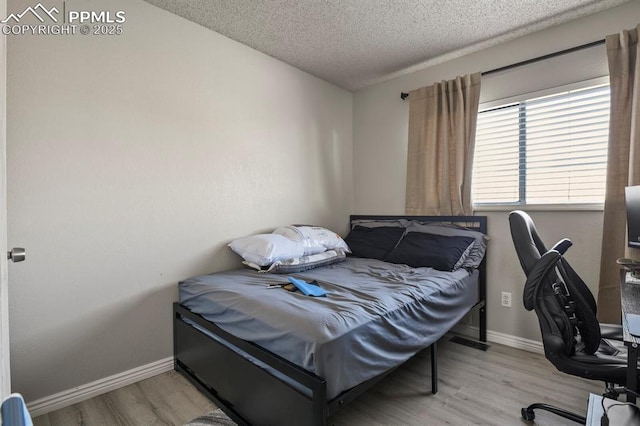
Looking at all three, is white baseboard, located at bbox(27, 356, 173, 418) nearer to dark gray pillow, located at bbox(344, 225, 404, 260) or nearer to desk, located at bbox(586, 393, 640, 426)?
dark gray pillow, located at bbox(344, 225, 404, 260)

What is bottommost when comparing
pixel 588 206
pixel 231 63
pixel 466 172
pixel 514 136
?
pixel 588 206

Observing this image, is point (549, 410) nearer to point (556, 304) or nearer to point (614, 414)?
point (556, 304)

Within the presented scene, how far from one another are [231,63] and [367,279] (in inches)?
79.6

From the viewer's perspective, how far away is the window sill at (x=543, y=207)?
2.23 meters

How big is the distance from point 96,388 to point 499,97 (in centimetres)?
359

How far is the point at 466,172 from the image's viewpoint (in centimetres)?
273

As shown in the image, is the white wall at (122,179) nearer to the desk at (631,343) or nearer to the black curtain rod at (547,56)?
the black curtain rod at (547,56)

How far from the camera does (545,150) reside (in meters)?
2.45

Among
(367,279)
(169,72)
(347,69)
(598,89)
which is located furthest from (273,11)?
(598,89)

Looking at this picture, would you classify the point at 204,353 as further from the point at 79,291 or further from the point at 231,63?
the point at 231,63

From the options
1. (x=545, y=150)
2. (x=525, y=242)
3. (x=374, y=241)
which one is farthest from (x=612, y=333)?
(x=374, y=241)

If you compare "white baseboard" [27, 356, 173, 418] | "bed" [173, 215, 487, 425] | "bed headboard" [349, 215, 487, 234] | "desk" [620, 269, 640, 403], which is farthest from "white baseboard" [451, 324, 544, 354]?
"white baseboard" [27, 356, 173, 418]

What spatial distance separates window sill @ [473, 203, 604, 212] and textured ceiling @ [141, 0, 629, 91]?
53.7 inches

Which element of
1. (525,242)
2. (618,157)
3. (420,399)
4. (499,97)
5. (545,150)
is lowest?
(420,399)
